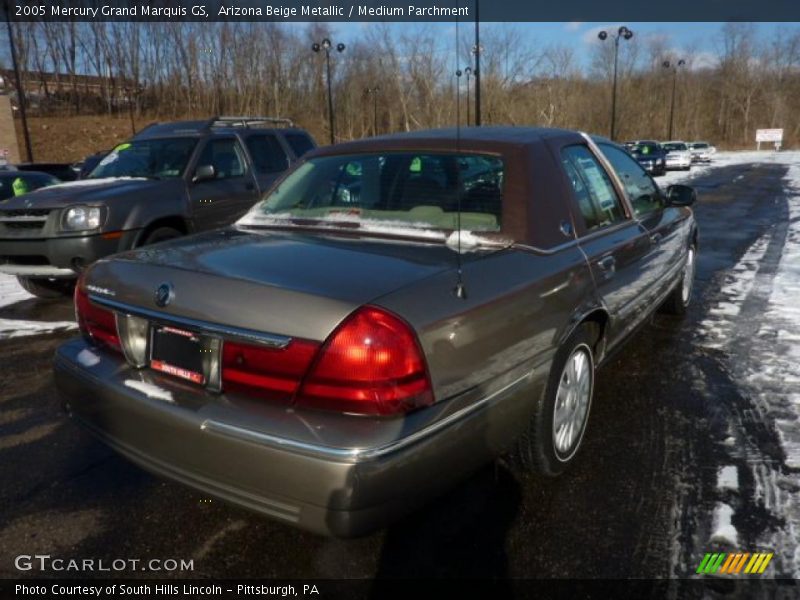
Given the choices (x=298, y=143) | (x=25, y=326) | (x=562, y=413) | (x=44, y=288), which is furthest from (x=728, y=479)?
(x=298, y=143)

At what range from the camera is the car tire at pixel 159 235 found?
630 cm

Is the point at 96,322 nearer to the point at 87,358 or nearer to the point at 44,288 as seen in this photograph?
the point at 87,358

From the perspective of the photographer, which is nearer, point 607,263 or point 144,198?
point 607,263

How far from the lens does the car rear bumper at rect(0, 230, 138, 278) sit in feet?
19.1

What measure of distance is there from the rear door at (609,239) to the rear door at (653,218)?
6.8 inches

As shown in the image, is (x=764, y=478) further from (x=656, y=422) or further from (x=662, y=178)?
(x=662, y=178)

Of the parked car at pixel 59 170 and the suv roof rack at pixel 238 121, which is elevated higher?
the suv roof rack at pixel 238 121

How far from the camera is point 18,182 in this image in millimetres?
9188

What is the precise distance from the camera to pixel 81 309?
284 cm

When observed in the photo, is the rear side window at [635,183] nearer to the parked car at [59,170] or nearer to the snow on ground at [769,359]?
the snow on ground at [769,359]

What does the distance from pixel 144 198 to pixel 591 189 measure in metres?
4.51

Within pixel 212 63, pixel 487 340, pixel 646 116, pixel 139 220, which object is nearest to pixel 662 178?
pixel 139 220

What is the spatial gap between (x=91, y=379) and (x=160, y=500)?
0.69m

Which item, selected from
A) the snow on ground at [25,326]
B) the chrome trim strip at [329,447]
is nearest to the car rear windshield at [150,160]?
the snow on ground at [25,326]
